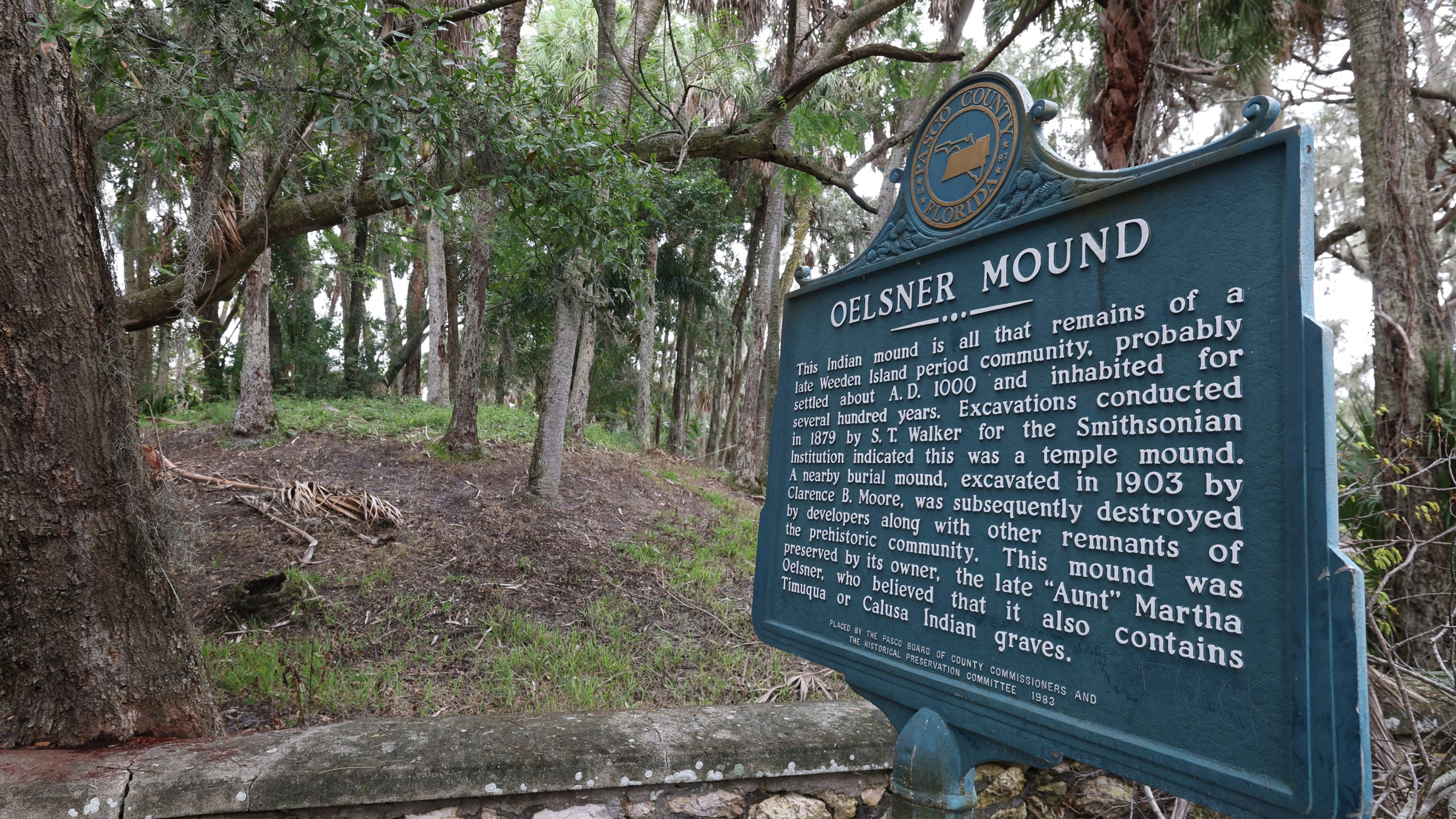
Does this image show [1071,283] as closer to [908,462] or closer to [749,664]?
[908,462]

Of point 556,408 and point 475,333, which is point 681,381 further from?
point 556,408

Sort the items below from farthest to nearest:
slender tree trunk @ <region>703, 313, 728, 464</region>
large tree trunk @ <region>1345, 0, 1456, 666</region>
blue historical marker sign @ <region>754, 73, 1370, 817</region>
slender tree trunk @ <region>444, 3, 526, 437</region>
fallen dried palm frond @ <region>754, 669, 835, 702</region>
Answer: slender tree trunk @ <region>703, 313, 728, 464</region> < slender tree trunk @ <region>444, 3, 526, 437</region> < fallen dried palm frond @ <region>754, 669, 835, 702</region> < large tree trunk @ <region>1345, 0, 1456, 666</region> < blue historical marker sign @ <region>754, 73, 1370, 817</region>

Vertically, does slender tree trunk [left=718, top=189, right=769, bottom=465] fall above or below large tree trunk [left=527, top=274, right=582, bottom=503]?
above

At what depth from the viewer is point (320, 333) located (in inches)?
672

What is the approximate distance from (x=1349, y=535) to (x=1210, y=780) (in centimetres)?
373

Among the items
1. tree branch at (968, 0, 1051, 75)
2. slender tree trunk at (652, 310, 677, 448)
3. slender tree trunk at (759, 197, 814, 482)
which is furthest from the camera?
slender tree trunk at (652, 310, 677, 448)

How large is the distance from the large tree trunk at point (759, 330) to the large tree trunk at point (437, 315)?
6360mm

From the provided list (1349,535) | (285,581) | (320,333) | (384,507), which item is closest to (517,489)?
(384,507)

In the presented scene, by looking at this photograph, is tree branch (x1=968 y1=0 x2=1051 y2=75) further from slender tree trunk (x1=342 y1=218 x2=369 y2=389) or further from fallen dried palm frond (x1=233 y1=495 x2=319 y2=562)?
slender tree trunk (x1=342 y1=218 x2=369 y2=389)

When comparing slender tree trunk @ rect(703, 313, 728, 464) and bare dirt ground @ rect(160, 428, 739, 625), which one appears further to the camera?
slender tree trunk @ rect(703, 313, 728, 464)

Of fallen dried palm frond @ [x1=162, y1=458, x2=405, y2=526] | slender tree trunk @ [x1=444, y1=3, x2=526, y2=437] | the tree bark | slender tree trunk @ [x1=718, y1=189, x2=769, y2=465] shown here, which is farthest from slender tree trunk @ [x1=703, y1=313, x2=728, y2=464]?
the tree bark

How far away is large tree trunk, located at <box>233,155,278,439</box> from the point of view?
974cm

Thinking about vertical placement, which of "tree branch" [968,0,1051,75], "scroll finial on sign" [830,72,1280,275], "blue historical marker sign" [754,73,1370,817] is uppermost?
"tree branch" [968,0,1051,75]

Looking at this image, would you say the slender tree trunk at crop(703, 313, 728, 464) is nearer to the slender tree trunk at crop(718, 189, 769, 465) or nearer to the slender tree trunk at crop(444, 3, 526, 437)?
the slender tree trunk at crop(718, 189, 769, 465)
